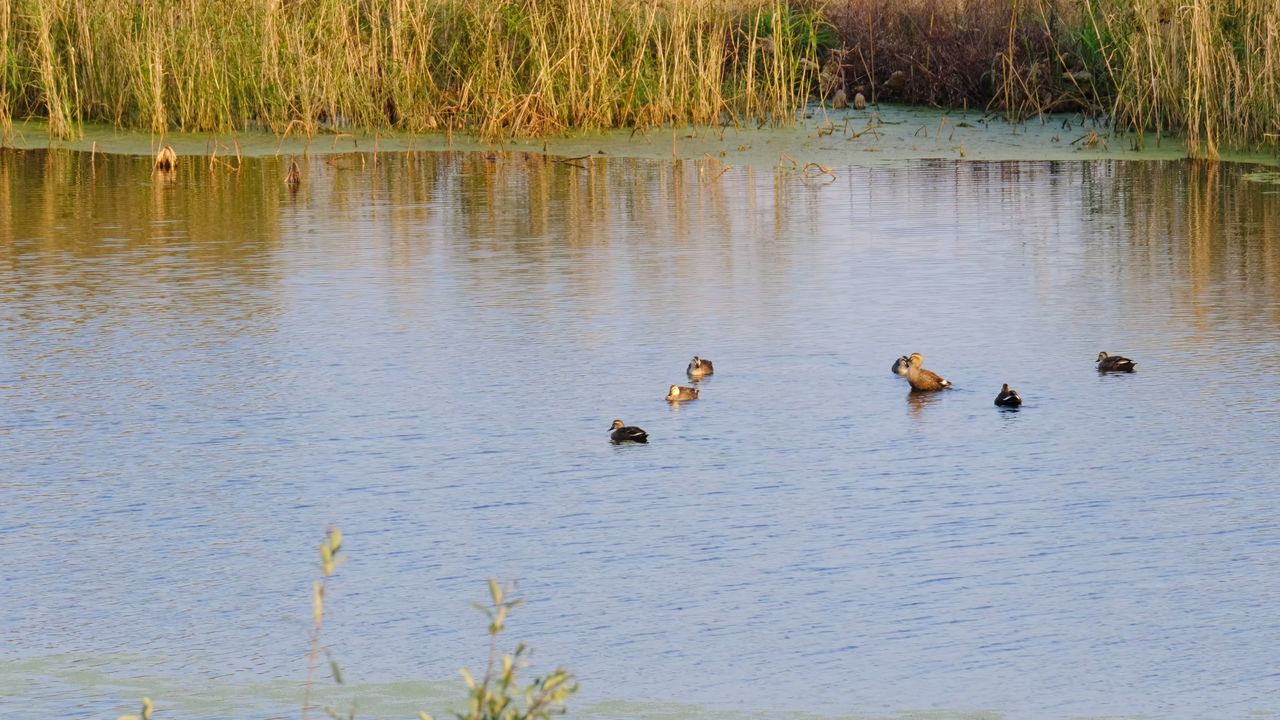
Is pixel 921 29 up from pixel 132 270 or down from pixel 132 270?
up

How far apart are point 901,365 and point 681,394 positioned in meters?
1.05

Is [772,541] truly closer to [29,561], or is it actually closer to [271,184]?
[29,561]

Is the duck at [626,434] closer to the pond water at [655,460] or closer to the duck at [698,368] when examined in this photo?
the pond water at [655,460]

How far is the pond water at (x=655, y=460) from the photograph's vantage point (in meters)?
5.38

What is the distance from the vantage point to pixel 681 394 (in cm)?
857

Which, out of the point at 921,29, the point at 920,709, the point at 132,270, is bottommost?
the point at 920,709

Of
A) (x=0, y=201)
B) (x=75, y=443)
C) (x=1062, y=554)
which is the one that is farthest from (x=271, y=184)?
(x=1062, y=554)

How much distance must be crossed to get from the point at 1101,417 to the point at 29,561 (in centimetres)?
426

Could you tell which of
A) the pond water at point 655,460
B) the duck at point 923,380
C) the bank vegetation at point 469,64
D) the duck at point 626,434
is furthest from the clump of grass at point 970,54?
the duck at point 626,434

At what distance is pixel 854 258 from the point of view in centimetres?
1230

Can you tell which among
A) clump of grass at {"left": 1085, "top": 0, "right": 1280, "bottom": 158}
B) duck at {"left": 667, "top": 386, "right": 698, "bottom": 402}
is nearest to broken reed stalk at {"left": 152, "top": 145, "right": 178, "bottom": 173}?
clump of grass at {"left": 1085, "top": 0, "right": 1280, "bottom": 158}

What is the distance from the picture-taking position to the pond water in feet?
17.6

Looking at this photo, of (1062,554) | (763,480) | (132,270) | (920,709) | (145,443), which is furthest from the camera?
(132,270)

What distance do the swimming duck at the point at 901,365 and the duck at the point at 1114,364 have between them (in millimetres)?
880
